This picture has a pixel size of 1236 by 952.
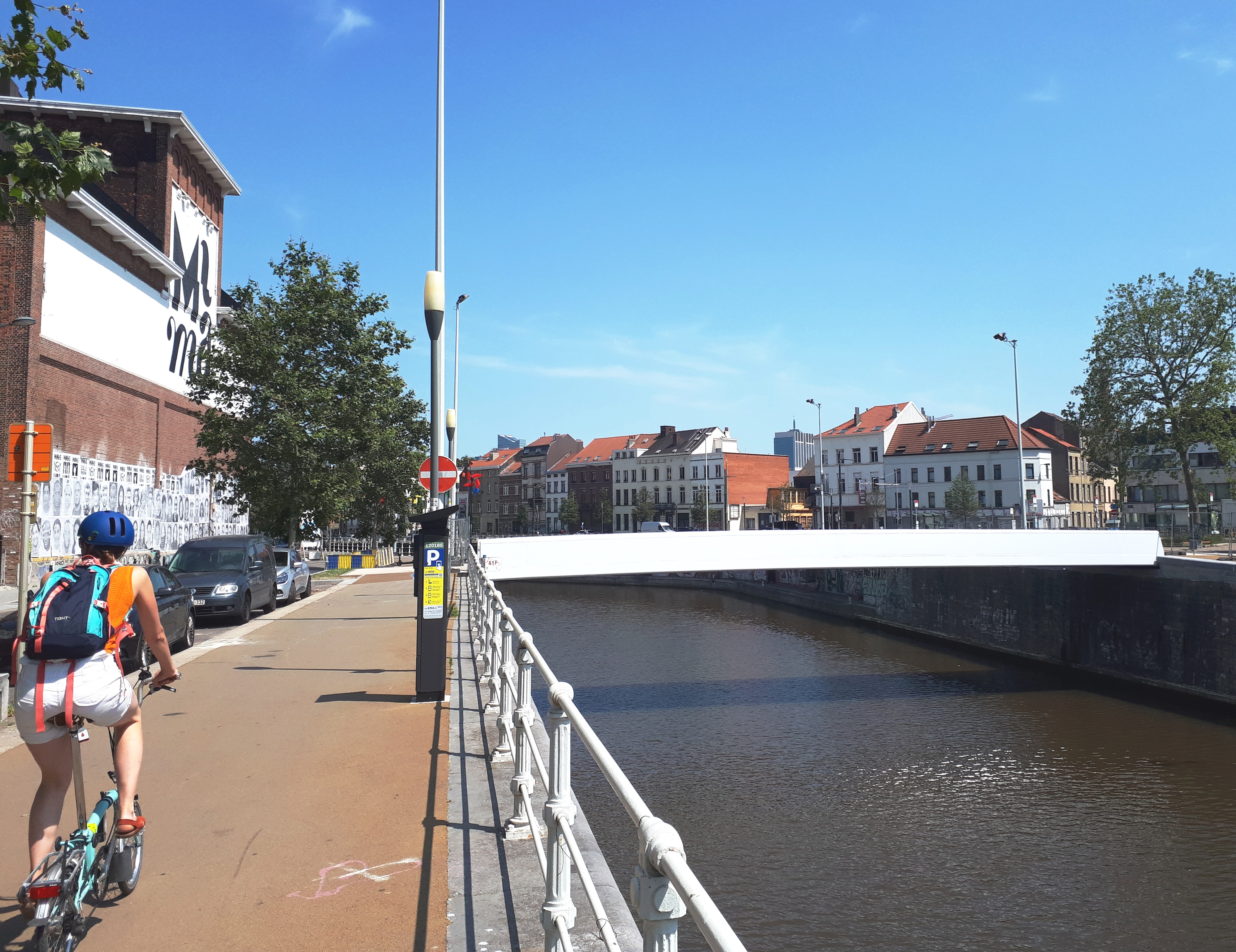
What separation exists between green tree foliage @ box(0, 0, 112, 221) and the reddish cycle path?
4.27m

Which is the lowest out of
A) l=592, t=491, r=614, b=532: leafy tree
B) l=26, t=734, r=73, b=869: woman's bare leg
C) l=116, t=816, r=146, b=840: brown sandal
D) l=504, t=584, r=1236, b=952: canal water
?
l=504, t=584, r=1236, b=952: canal water

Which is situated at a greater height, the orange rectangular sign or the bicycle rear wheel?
the orange rectangular sign

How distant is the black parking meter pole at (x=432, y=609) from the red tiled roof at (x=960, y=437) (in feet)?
229

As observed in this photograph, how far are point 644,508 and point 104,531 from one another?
89.9 metres

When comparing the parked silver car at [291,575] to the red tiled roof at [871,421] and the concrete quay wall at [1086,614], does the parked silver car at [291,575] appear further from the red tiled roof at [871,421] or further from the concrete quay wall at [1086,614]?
the red tiled roof at [871,421]

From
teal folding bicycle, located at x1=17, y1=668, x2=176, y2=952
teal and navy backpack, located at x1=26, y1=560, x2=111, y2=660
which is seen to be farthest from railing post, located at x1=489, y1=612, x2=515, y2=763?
teal and navy backpack, located at x1=26, y1=560, x2=111, y2=660

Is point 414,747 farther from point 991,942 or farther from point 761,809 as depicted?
point 761,809

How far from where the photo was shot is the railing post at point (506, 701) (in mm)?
6355

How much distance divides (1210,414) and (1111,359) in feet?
16.6

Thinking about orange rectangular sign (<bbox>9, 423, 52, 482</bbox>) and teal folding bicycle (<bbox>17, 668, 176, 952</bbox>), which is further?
orange rectangular sign (<bbox>9, 423, 52, 482</bbox>)

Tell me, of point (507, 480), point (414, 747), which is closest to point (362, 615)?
point (414, 747)

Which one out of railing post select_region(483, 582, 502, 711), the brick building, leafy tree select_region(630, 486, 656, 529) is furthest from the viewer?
leafy tree select_region(630, 486, 656, 529)

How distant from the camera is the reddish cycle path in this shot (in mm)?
4039

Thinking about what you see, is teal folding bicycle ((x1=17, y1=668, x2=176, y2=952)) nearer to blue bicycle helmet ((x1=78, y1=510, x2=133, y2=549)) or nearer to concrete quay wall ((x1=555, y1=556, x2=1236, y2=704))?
blue bicycle helmet ((x1=78, y1=510, x2=133, y2=549))
